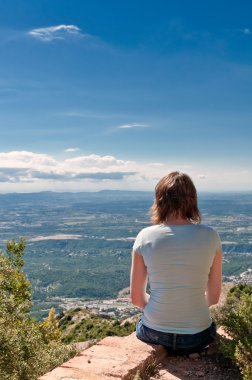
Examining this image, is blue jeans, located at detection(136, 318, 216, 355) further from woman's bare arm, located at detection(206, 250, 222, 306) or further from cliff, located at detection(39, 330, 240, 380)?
woman's bare arm, located at detection(206, 250, 222, 306)

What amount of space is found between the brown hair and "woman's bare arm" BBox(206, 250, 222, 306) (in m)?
0.60

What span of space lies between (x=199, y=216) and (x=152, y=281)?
953 mm

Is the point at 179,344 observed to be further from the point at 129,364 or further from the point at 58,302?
the point at 58,302

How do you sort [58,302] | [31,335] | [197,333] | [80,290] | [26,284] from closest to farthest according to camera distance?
[197,333], [31,335], [26,284], [58,302], [80,290]

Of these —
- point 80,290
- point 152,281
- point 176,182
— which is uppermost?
point 176,182

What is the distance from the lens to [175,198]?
4.84 meters

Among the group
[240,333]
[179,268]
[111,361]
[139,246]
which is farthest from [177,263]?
[111,361]

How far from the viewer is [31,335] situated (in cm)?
1032

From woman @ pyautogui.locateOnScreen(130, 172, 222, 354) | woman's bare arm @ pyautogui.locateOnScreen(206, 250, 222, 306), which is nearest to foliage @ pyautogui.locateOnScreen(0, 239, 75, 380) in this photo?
woman @ pyautogui.locateOnScreen(130, 172, 222, 354)

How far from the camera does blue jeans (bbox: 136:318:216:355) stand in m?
4.98

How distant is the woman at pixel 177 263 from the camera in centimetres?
482

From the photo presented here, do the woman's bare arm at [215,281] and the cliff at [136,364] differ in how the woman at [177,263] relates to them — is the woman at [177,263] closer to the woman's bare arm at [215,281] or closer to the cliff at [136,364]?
the woman's bare arm at [215,281]

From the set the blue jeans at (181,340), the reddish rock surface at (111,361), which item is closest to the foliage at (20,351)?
the reddish rock surface at (111,361)

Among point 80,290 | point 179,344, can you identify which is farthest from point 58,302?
point 179,344
